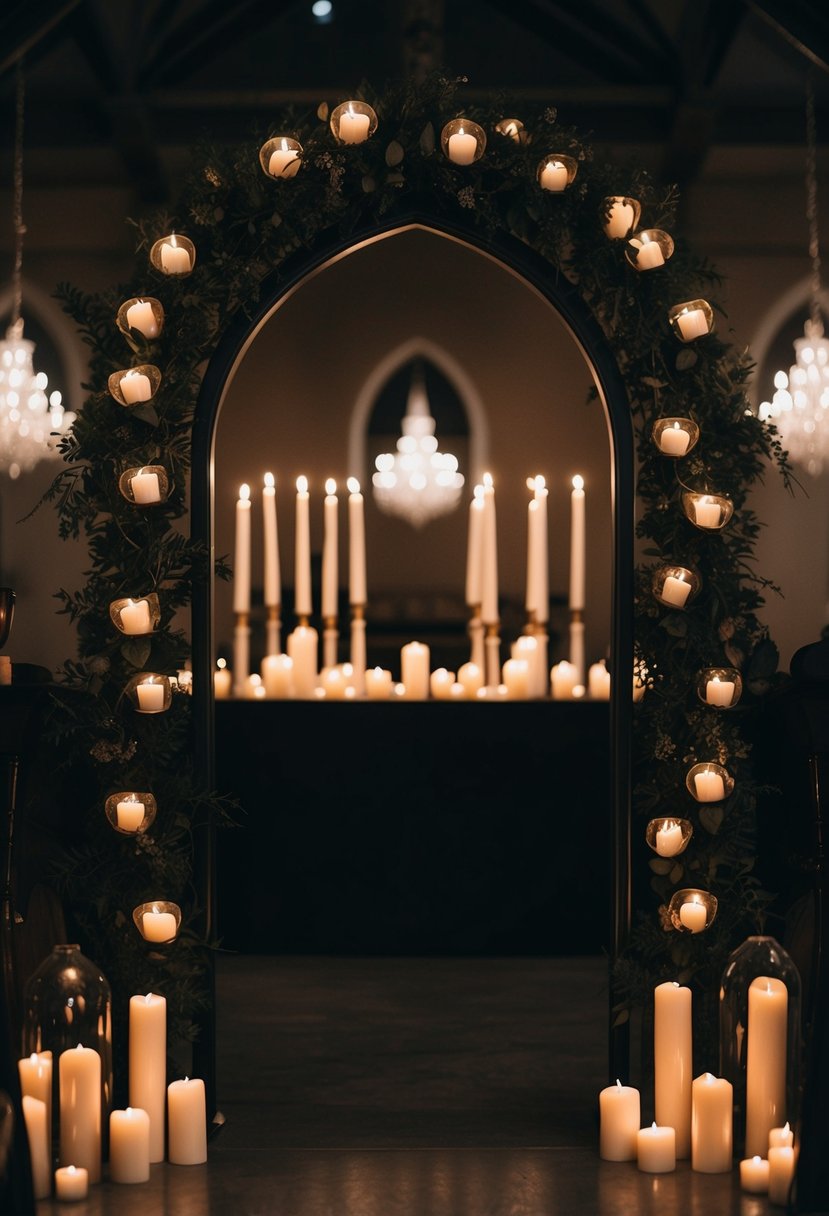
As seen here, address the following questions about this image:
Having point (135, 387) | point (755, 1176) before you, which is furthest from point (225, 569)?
point (755, 1176)

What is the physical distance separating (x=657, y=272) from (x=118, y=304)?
1.26m

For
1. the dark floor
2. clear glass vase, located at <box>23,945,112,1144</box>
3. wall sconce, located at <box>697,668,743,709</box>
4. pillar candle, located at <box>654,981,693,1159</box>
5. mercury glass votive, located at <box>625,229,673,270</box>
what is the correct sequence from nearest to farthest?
the dark floor → clear glass vase, located at <box>23,945,112,1144</box> → pillar candle, located at <box>654,981,693,1159</box> → wall sconce, located at <box>697,668,743,709</box> → mercury glass votive, located at <box>625,229,673,270</box>

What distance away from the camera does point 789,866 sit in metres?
3.45

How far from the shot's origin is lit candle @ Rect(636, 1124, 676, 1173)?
10.0ft

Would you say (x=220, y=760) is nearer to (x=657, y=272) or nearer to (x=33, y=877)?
(x=33, y=877)

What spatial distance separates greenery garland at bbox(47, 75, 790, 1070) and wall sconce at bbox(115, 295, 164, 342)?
0.03m

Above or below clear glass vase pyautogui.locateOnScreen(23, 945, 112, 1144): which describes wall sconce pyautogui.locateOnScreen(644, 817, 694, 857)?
above

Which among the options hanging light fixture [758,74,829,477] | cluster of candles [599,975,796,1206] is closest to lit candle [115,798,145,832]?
cluster of candles [599,975,796,1206]

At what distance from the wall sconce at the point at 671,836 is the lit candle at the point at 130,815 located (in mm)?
1147

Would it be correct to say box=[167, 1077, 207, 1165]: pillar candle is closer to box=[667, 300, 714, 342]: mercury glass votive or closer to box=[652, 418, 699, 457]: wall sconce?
box=[652, 418, 699, 457]: wall sconce

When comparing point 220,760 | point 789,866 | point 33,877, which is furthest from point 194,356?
point 220,760

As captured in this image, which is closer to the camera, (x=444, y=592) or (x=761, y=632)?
(x=761, y=632)

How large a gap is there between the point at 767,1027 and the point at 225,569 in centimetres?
158

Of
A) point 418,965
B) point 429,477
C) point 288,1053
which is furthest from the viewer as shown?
point 429,477
